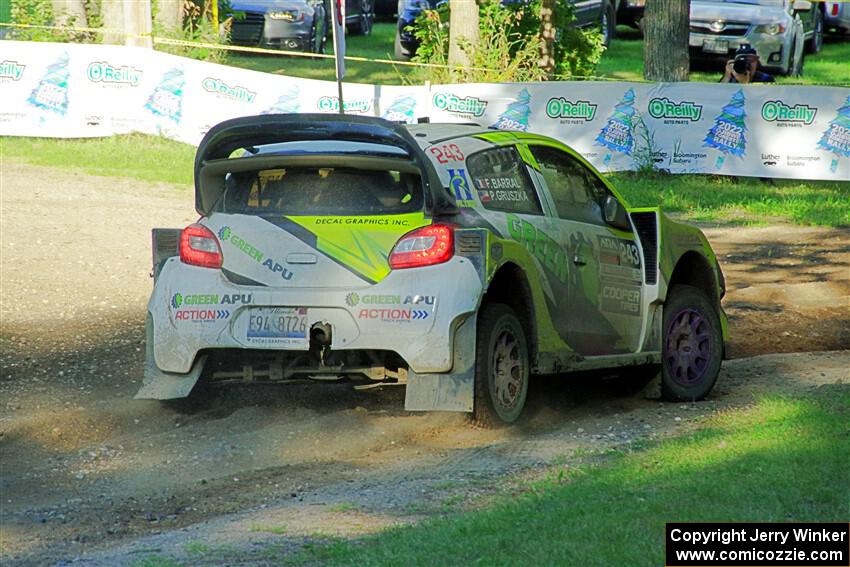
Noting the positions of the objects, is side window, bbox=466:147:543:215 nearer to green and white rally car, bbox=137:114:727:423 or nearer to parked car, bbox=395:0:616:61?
green and white rally car, bbox=137:114:727:423

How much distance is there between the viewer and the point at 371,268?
7770mm

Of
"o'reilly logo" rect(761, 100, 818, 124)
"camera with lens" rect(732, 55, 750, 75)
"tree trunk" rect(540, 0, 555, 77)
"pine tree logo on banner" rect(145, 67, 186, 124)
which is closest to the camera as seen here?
"o'reilly logo" rect(761, 100, 818, 124)

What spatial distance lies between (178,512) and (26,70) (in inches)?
669

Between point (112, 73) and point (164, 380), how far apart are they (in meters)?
15.1

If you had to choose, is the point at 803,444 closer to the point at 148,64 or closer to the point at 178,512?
the point at 178,512

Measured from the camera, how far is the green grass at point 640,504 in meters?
5.58

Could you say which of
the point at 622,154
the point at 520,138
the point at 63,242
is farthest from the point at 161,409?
the point at 622,154

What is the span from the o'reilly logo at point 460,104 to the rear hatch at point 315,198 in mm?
13242

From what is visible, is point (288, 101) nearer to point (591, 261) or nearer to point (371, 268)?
point (591, 261)

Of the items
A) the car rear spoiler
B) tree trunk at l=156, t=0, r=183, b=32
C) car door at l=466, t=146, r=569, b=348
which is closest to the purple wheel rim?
car door at l=466, t=146, r=569, b=348

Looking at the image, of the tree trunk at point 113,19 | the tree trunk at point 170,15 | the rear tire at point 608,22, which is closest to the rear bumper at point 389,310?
the tree trunk at point 113,19

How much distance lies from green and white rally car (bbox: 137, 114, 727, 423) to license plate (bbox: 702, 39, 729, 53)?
23494 mm

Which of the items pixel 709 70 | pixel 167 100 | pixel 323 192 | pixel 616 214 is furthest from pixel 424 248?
pixel 709 70

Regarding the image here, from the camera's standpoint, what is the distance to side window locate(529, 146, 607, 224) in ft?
29.4
